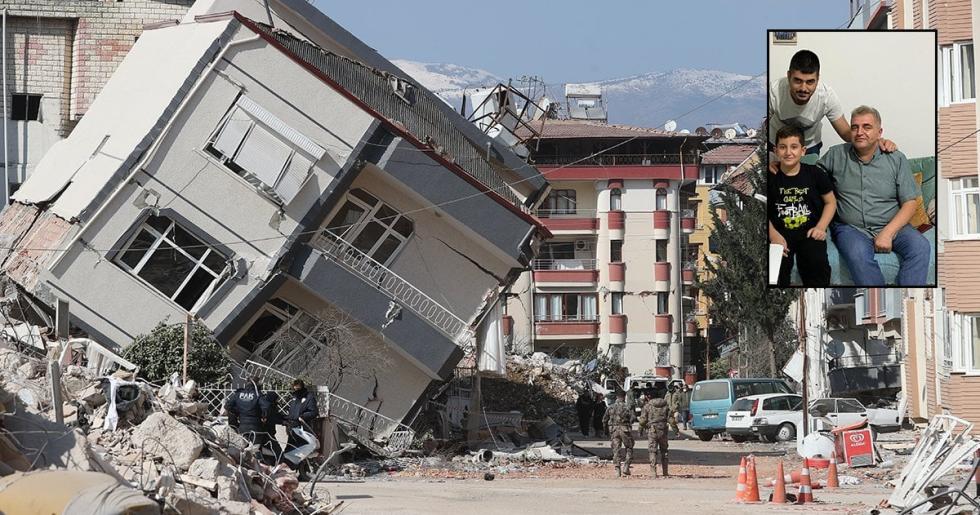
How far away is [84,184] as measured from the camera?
28781 mm

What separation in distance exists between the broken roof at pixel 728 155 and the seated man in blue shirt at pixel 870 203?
73348 mm

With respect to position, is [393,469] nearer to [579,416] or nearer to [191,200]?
[191,200]

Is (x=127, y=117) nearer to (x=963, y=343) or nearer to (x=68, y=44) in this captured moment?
(x=68, y=44)

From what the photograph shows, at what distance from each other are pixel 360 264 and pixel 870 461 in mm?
10577

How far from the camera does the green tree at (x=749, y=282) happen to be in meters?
60.6

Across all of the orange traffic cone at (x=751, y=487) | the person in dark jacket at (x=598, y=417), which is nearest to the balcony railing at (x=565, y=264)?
the person in dark jacket at (x=598, y=417)

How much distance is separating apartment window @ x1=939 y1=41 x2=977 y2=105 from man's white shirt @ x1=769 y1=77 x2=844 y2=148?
20.6ft

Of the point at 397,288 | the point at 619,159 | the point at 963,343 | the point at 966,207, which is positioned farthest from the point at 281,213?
the point at 619,159

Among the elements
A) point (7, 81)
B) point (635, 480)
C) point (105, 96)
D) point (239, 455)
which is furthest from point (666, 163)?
point (239, 455)

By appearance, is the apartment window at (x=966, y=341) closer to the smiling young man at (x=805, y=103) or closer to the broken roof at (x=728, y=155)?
the smiling young man at (x=805, y=103)

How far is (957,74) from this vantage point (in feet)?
99.2

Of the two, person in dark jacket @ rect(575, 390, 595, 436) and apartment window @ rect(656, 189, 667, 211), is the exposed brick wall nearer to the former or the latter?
person in dark jacket @ rect(575, 390, 595, 436)

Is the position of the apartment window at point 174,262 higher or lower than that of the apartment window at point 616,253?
lower

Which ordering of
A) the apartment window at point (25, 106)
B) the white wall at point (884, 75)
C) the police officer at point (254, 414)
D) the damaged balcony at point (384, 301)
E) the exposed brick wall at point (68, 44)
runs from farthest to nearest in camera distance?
the apartment window at point (25, 106), the exposed brick wall at point (68, 44), the damaged balcony at point (384, 301), the white wall at point (884, 75), the police officer at point (254, 414)
